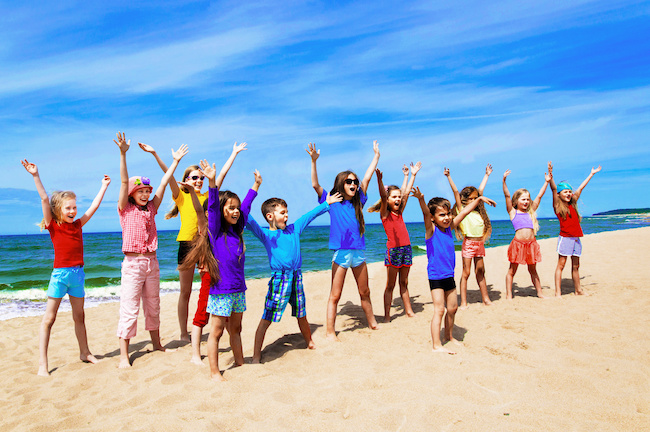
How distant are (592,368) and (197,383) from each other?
13.6 feet

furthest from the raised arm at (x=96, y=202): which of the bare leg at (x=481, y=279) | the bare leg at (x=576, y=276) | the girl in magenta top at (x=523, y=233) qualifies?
the bare leg at (x=576, y=276)

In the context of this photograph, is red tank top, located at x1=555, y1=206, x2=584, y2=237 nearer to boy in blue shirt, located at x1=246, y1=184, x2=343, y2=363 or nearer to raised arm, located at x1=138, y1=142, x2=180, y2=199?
boy in blue shirt, located at x1=246, y1=184, x2=343, y2=363

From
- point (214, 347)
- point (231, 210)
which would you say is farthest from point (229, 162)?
point (214, 347)

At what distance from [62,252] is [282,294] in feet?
8.86

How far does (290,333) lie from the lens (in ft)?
20.5

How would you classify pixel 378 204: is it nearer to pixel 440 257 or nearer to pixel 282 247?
pixel 440 257

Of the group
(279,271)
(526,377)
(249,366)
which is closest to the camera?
(526,377)

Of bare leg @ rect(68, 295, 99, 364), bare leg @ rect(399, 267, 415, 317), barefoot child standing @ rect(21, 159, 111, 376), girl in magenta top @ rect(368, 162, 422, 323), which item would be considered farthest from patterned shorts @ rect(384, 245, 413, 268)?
bare leg @ rect(68, 295, 99, 364)

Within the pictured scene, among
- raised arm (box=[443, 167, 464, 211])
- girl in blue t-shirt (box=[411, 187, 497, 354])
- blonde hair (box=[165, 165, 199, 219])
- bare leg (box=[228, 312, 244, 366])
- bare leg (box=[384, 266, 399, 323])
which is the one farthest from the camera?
raised arm (box=[443, 167, 464, 211])

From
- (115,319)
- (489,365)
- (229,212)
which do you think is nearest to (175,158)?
(229,212)

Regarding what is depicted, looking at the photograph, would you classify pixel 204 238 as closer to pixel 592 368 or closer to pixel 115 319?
pixel 592 368

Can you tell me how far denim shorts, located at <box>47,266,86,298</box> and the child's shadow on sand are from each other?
8.04 ft

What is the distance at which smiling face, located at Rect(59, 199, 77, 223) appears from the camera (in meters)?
4.99

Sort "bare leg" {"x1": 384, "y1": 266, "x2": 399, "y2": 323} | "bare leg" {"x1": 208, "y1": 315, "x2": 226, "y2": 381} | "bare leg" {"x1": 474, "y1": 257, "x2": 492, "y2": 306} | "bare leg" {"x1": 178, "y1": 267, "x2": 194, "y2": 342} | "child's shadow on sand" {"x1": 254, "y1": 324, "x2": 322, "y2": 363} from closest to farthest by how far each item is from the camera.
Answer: "bare leg" {"x1": 208, "y1": 315, "x2": 226, "y2": 381}, "child's shadow on sand" {"x1": 254, "y1": 324, "x2": 322, "y2": 363}, "bare leg" {"x1": 178, "y1": 267, "x2": 194, "y2": 342}, "bare leg" {"x1": 384, "y1": 266, "x2": 399, "y2": 323}, "bare leg" {"x1": 474, "y1": 257, "x2": 492, "y2": 306}
